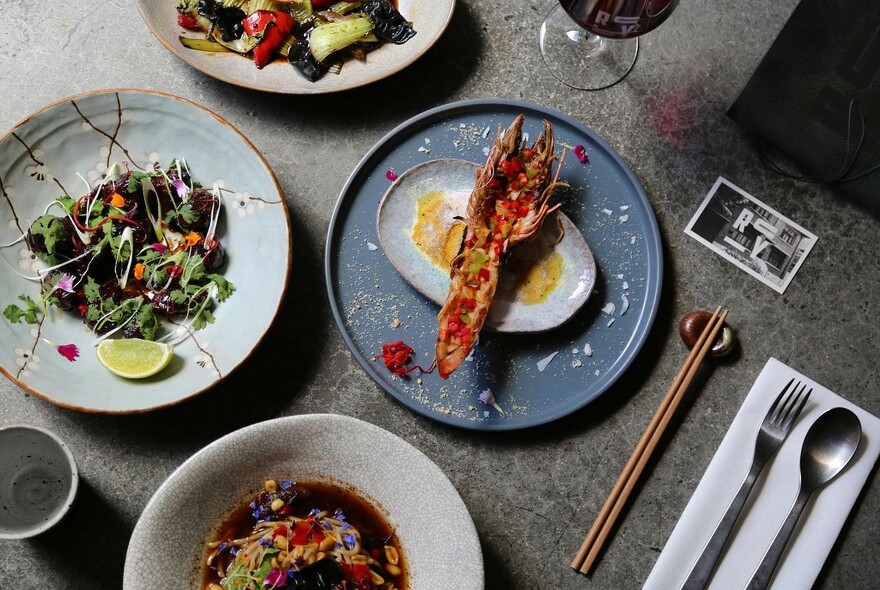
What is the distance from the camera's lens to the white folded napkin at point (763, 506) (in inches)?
90.2

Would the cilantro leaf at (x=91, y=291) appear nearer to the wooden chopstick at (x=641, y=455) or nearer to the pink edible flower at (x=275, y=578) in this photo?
the pink edible flower at (x=275, y=578)

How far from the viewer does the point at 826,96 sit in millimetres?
2379

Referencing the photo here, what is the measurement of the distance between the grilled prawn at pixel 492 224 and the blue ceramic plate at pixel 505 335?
0.13 metres

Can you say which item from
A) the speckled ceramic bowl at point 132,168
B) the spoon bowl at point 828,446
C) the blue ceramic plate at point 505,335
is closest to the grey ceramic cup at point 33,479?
the speckled ceramic bowl at point 132,168

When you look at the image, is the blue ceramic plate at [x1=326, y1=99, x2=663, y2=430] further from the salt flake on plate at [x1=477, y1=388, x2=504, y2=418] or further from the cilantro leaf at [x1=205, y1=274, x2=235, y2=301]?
the cilantro leaf at [x1=205, y1=274, x2=235, y2=301]

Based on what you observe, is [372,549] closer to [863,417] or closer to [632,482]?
[632,482]

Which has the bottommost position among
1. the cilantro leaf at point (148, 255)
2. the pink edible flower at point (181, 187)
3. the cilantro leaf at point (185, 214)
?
the cilantro leaf at point (148, 255)

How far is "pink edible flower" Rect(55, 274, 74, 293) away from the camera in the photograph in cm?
225

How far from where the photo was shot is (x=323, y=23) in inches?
98.6

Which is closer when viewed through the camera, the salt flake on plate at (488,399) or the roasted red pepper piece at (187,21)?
the salt flake on plate at (488,399)

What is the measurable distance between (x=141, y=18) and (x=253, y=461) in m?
1.58

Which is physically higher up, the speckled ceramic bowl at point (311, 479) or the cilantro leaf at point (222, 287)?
the cilantro leaf at point (222, 287)

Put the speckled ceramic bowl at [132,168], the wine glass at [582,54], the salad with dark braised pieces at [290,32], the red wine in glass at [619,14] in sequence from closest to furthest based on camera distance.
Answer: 1. the red wine in glass at [619,14]
2. the speckled ceramic bowl at [132,168]
3. the salad with dark braised pieces at [290,32]
4. the wine glass at [582,54]

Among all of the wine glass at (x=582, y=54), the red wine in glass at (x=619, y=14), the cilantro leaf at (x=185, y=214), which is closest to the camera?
the red wine in glass at (x=619, y=14)
